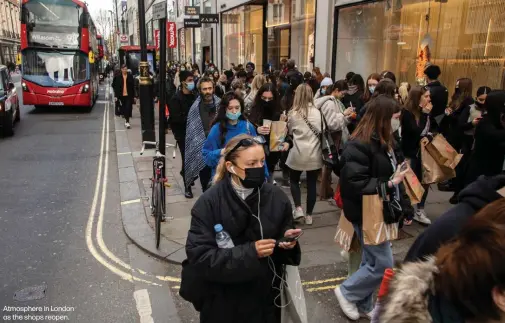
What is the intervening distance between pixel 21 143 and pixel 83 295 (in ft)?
28.7

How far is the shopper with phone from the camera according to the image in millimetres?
4945

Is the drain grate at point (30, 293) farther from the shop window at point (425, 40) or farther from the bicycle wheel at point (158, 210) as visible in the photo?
the shop window at point (425, 40)

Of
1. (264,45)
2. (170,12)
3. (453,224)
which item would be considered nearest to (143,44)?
(453,224)

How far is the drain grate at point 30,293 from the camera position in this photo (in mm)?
3967

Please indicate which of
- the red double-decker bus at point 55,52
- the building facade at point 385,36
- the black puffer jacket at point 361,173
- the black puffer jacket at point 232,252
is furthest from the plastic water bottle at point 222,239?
the red double-decker bus at point 55,52

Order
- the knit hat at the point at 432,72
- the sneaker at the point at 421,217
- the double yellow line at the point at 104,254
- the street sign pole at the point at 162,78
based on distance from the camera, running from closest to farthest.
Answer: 1. the double yellow line at the point at 104,254
2. the sneaker at the point at 421,217
3. the street sign pole at the point at 162,78
4. the knit hat at the point at 432,72

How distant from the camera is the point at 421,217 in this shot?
217 inches

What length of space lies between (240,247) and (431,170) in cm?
362

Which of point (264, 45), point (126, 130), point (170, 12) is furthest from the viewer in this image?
point (170, 12)

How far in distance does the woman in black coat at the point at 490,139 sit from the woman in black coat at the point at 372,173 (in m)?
1.85

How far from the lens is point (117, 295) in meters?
4.05

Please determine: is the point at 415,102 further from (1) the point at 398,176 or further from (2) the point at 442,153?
(1) the point at 398,176

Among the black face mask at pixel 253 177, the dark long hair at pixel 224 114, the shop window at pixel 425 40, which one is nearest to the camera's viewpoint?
the black face mask at pixel 253 177

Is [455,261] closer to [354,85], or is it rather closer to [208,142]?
[208,142]
